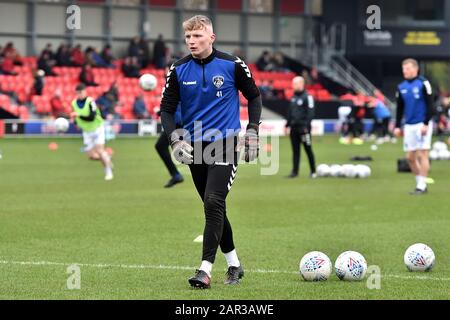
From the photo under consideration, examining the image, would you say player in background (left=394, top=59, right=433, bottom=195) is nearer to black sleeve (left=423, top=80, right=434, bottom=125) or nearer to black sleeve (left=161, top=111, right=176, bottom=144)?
black sleeve (left=423, top=80, right=434, bottom=125)

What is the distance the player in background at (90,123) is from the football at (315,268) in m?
14.0

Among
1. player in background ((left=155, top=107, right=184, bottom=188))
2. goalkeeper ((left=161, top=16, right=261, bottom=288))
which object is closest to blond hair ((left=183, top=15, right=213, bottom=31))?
goalkeeper ((left=161, top=16, right=261, bottom=288))

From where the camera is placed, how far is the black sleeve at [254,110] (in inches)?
385

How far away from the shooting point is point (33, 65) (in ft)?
152

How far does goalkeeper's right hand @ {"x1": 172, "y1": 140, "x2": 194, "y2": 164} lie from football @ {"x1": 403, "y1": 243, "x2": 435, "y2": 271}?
2745 millimetres

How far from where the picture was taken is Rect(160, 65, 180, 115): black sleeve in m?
9.73

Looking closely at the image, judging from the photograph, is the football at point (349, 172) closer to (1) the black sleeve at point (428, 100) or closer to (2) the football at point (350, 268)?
(1) the black sleeve at point (428, 100)

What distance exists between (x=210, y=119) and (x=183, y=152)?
16.1 inches

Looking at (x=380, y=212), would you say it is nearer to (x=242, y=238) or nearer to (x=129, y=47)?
(x=242, y=238)

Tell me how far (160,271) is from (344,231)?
4526 mm

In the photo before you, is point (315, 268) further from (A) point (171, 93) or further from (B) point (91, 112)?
(B) point (91, 112)

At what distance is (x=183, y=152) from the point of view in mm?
9555

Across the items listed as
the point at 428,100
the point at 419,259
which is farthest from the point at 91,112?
the point at 419,259
